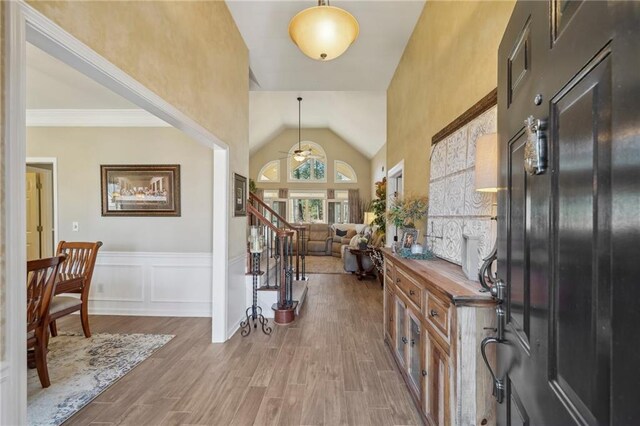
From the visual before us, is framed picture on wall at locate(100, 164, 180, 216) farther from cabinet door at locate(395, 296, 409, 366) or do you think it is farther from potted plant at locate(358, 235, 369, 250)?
potted plant at locate(358, 235, 369, 250)

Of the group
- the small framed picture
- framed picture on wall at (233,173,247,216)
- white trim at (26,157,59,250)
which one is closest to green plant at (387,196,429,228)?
the small framed picture

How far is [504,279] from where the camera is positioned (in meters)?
0.99

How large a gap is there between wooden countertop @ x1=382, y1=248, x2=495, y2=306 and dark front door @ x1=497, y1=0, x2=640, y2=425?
341mm

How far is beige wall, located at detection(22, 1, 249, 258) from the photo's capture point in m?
1.42

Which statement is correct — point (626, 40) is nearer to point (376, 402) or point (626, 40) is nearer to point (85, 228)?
point (376, 402)

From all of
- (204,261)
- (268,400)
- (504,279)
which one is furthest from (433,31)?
(204,261)

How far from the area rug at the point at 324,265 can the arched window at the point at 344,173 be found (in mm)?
3613

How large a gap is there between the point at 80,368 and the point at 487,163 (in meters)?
3.49

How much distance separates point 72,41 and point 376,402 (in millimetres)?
2738

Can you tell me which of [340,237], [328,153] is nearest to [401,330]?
[340,237]

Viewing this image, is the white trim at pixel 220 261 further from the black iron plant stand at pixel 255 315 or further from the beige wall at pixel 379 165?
the beige wall at pixel 379 165

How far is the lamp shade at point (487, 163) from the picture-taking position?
132cm

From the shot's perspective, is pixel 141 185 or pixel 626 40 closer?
pixel 626 40

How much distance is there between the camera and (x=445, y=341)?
4.58 feet
